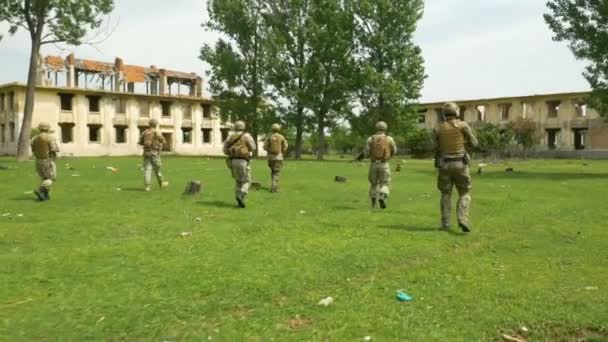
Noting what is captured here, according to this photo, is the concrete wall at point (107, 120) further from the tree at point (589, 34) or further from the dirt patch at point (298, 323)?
the dirt patch at point (298, 323)

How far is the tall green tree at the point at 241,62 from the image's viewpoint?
5394cm

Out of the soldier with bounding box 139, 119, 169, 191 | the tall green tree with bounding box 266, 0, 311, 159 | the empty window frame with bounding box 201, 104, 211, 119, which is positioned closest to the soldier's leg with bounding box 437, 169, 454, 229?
the soldier with bounding box 139, 119, 169, 191

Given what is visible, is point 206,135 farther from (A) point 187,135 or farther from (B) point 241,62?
(B) point 241,62

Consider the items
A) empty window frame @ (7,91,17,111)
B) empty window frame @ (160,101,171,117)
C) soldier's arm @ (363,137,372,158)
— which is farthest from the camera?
empty window frame @ (160,101,171,117)

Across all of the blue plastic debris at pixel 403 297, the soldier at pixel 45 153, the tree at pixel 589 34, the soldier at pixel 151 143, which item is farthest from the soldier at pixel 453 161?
the tree at pixel 589 34

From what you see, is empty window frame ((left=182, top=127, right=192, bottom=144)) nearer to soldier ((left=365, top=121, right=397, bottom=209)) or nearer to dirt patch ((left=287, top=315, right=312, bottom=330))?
soldier ((left=365, top=121, right=397, bottom=209))

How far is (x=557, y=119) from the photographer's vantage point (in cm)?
7319

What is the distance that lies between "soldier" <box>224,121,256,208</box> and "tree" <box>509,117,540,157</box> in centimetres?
5835

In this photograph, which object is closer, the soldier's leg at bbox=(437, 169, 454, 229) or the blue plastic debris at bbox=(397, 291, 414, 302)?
the blue plastic debris at bbox=(397, 291, 414, 302)

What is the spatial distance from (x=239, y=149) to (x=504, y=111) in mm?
70223

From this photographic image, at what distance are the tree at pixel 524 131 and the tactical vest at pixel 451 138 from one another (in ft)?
196

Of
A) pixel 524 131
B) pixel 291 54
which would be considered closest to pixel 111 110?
pixel 291 54

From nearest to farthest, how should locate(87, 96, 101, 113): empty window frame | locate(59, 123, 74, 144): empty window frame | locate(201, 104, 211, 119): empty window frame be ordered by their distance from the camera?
locate(59, 123, 74, 144): empty window frame → locate(87, 96, 101, 113): empty window frame → locate(201, 104, 211, 119): empty window frame

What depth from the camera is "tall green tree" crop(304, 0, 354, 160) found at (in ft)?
171
